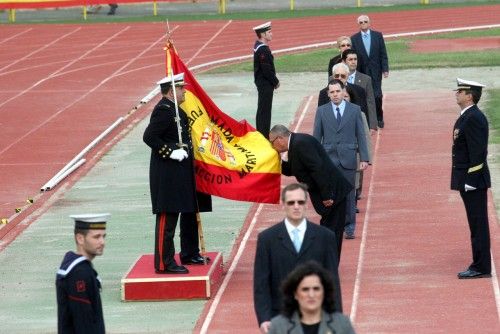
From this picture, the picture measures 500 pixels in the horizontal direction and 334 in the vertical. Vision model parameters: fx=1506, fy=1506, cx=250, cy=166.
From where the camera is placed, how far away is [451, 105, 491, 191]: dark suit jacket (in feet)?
47.6

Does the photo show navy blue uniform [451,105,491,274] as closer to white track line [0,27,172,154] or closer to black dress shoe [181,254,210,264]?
black dress shoe [181,254,210,264]

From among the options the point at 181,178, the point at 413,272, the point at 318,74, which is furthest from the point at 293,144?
the point at 318,74

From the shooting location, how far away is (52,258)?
16594 millimetres

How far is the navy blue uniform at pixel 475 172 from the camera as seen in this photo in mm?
14547

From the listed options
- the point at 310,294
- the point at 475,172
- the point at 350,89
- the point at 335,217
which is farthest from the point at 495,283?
the point at 310,294

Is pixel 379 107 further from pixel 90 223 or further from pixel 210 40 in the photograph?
pixel 90 223

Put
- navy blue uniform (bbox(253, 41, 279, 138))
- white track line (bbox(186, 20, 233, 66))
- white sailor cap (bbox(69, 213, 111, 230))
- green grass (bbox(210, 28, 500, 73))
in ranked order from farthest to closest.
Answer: white track line (bbox(186, 20, 233, 66)), green grass (bbox(210, 28, 500, 73)), navy blue uniform (bbox(253, 41, 279, 138)), white sailor cap (bbox(69, 213, 111, 230))

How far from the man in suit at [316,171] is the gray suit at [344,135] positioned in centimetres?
152

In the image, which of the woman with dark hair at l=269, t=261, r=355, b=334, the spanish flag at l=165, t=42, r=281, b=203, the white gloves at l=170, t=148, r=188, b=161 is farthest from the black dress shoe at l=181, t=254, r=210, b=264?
the woman with dark hair at l=269, t=261, r=355, b=334

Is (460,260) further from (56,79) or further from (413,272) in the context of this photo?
(56,79)

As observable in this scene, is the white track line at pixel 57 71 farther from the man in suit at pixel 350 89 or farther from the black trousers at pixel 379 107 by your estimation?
the man in suit at pixel 350 89

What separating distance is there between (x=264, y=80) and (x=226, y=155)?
748 cm

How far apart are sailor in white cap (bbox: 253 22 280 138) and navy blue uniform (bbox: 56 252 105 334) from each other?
41.6ft

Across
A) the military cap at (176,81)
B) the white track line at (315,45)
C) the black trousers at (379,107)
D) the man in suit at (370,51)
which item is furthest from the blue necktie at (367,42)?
the white track line at (315,45)
